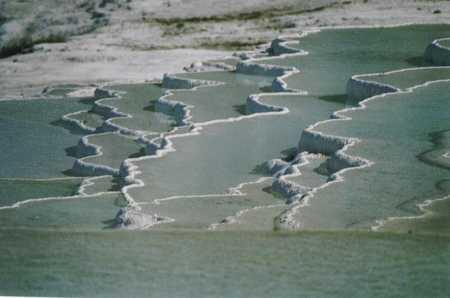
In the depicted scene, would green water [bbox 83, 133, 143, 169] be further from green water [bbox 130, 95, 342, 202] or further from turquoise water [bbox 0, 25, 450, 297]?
green water [bbox 130, 95, 342, 202]

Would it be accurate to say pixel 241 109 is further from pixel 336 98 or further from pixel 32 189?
pixel 32 189

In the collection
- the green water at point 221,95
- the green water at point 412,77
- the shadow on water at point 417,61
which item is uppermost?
the green water at point 412,77

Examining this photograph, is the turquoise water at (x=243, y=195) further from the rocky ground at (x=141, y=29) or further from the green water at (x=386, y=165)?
the rocky ground at (x=141, y=29)

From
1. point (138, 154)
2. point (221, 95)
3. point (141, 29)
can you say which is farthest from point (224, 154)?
point (141, 29)

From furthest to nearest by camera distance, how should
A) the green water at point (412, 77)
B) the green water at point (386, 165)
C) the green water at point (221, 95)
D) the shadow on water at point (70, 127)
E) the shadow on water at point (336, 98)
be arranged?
1. the shadow on water at point (70, 127)
2. the green water at point (221, 95)
3. the shadow on water at point (336, 98)
4. the green water at point (412, 77)
5. the green water at point (386, 165)

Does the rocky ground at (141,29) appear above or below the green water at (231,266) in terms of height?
below

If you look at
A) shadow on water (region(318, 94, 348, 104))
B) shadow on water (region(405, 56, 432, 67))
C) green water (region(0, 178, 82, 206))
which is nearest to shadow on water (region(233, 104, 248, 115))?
shadow on water (region(318, 94, 348, 104))

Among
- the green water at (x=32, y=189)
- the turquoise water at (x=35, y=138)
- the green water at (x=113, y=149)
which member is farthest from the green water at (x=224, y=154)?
the turquoise water at (x=35, y=138)

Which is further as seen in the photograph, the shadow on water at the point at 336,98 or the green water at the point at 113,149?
the shadow on water at the point at 336,98
